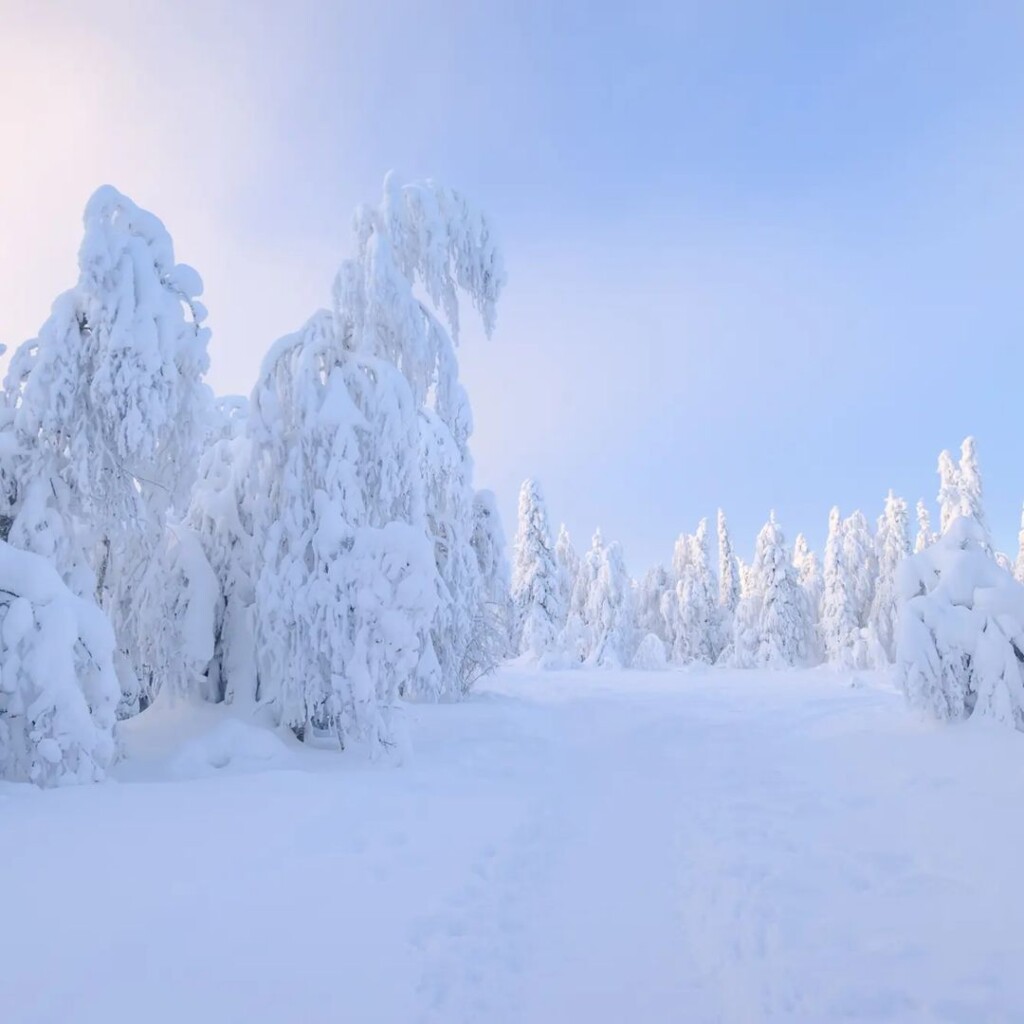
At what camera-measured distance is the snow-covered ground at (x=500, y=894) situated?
10.8 ft

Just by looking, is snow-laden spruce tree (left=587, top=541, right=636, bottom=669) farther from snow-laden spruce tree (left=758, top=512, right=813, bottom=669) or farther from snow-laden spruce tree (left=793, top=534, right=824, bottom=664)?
snow-laden spruce tree (left=793, top=534, right=824, bottom=664)

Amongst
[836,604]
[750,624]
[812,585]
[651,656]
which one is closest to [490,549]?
[651,656]

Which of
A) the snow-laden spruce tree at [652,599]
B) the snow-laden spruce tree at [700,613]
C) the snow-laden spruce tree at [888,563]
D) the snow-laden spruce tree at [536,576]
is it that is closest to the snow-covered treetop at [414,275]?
the snow-laden spruce tree at [536,576]

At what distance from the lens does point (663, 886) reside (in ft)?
16.2

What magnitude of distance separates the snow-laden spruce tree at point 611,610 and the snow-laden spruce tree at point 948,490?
62.1 ft

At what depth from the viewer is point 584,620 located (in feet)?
179

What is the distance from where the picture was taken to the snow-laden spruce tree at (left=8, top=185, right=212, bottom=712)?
789 cm

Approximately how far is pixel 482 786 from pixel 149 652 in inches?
192

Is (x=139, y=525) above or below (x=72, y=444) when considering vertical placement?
below

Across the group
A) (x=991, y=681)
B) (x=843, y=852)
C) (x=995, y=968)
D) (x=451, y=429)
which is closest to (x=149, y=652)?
(x=451, y=429)

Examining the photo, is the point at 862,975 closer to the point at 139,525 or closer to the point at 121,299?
the point at 139,525

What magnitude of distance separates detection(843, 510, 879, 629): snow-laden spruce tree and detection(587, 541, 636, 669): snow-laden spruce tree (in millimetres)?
14286

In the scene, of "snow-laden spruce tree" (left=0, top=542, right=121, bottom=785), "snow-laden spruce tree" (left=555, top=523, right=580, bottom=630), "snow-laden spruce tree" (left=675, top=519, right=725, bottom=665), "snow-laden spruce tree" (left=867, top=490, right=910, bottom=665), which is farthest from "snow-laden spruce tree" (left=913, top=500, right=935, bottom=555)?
"snow-laden spruce tree" (left=0, top=542, right=121, bottom=785)

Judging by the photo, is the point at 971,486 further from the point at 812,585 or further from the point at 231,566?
the point at 231,566
